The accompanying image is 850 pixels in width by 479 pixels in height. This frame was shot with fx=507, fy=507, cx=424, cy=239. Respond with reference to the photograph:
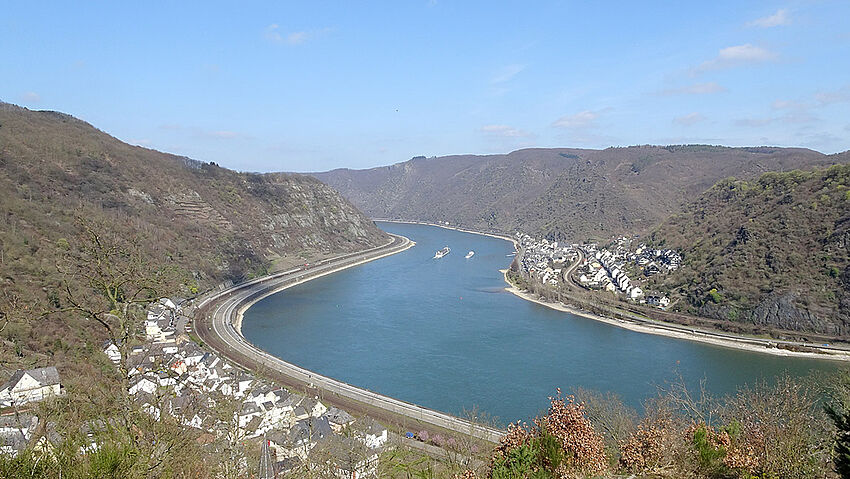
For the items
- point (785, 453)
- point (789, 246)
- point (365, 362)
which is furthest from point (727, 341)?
point (785, 453)

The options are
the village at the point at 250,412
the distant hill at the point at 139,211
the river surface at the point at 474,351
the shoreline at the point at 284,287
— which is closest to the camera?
the village at the point at 250,412

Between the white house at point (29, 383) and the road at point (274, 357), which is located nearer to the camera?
the white house at point (29, 383)

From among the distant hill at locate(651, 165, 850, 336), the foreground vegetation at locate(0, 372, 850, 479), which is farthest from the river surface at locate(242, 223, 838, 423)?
the foreground vegetation at locate(0, 372, 850, 479)

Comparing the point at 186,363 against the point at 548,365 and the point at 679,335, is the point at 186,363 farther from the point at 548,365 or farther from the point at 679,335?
the point at 679,335

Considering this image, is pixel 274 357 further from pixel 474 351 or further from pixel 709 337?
pixel 709 337

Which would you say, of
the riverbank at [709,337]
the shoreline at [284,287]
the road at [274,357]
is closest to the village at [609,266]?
the riverbank at [709,337]

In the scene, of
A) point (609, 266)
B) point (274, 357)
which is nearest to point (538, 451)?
point (274, 357)

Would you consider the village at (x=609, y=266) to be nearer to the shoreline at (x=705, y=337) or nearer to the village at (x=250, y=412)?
the shoreline at (x=705, y=337)
